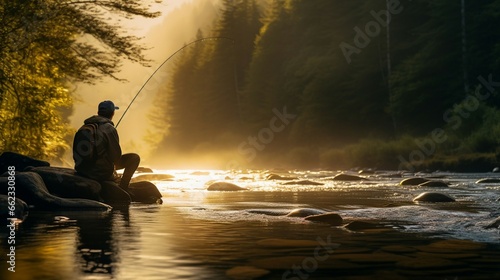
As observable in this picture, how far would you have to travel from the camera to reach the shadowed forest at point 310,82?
52.0 ft

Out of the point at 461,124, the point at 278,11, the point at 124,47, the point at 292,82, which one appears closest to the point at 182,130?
the point at 278,11

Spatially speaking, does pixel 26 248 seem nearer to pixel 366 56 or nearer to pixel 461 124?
pixel 461 124

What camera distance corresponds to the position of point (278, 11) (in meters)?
58.1

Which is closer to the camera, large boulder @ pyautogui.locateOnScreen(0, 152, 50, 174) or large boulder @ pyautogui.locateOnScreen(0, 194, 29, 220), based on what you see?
large boulder @ pyautogui.locateOnScreen(0, 194, 29, 220)

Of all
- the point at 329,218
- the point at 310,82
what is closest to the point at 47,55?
the point at 329,218

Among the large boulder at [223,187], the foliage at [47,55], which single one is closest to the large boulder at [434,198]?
the large boulder at [223,187]

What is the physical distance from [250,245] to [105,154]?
604cm

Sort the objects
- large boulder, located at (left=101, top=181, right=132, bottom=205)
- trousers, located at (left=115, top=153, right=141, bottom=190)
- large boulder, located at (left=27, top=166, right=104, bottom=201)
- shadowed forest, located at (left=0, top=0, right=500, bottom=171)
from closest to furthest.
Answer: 1. large boulder, located at (left=27, top=166, right=104, bottom=201)
2. large boulder, located at (left=101, top=181, right=132, bottom=205)
3. trousers, located at (left=115, top=153, right=141, bottom=190)
4. shadowed forest, located at (left=0, top=0, right=500, bottom=171)

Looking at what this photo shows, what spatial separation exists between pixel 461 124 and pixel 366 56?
42.8 feet

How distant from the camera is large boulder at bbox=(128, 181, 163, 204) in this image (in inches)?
482

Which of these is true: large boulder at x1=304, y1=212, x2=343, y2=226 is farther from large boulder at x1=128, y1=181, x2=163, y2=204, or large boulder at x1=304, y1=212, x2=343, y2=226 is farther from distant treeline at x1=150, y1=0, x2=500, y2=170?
distant treeline at x1=150, y1=0, x2=500, y2=170

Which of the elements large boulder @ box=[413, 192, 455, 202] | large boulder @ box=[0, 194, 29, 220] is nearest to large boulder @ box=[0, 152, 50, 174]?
large boulder @ box=[0, 194, 29, 220]

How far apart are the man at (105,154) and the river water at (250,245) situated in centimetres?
178

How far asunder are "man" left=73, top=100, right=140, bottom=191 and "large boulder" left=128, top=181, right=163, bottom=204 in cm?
50
